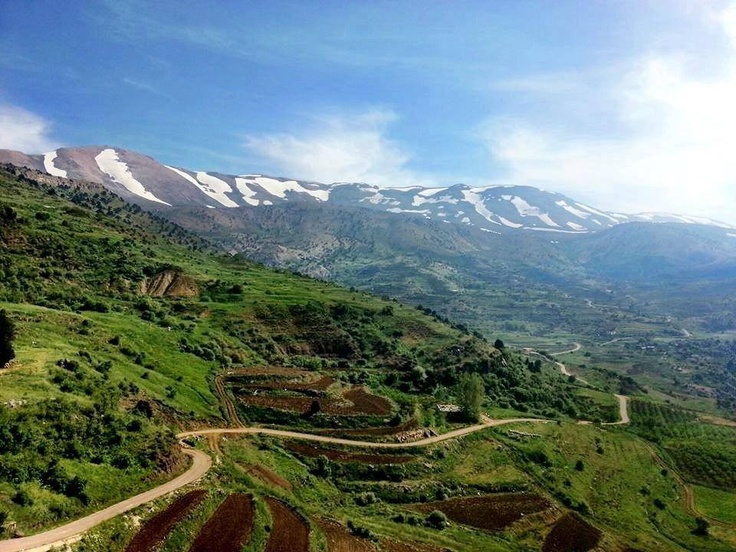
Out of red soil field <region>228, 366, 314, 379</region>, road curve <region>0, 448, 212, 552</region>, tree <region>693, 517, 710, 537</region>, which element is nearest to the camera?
road curve <region>0, 448, 212, 552</region>

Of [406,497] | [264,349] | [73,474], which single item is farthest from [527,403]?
[73,474]

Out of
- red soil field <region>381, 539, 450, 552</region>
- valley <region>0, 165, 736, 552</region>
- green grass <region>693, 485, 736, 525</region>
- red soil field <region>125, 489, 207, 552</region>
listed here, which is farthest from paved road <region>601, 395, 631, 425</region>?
red soil field <region>125, 489, 207, 552</region>

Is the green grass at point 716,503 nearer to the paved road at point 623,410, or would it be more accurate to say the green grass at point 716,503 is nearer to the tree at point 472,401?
the paved road at point 623,410

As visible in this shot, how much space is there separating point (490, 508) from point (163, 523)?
35580mm

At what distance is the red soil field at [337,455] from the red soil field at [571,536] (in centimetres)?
1686

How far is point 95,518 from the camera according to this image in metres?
30.9

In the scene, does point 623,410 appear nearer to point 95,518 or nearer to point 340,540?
point 340,540

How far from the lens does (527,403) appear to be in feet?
363

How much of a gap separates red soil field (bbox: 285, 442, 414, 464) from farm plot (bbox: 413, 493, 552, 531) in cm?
701

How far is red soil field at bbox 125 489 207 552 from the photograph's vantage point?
3039 cm

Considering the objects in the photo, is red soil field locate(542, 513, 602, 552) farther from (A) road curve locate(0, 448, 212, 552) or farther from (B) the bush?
(A) road curve locate(0, 448, 212, 552)

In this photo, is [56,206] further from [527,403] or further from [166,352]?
[527,403]

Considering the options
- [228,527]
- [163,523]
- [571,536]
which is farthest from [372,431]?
[163,523]

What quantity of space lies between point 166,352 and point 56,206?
342ft
